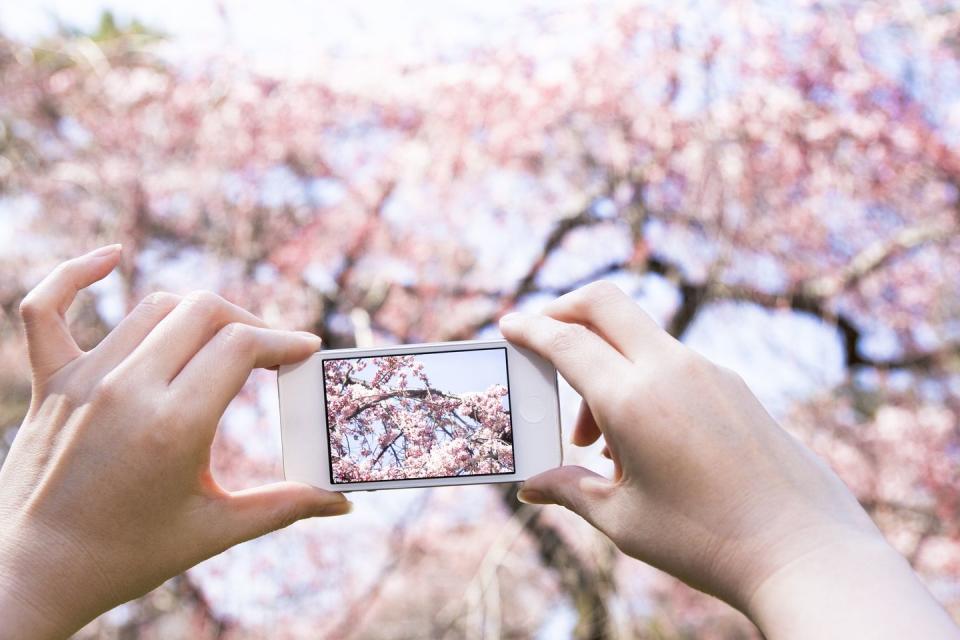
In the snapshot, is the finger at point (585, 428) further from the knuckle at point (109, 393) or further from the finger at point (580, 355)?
the knuckle at point (109, 393)

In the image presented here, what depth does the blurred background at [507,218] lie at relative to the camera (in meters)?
2.89

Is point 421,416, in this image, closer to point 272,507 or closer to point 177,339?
point 272,507

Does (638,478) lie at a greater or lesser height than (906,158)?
lesser

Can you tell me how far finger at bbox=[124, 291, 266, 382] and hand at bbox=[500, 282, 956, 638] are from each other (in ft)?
1.20

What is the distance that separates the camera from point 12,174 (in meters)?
3.17

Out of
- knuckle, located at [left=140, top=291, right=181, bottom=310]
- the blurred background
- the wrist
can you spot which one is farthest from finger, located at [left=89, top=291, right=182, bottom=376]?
the blurred background

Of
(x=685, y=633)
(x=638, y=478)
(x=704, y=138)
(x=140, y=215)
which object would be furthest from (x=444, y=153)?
(x=638, y=478)

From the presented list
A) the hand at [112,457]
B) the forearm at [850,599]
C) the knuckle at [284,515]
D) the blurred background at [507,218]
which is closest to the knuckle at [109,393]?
the hand at [112,457]

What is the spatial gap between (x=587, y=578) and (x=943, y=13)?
255 cm

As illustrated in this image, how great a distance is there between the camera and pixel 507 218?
304 cm

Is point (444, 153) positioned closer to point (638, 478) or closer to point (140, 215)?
point (140, 215)

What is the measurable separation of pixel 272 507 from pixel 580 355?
40cm

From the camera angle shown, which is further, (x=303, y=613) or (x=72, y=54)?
(x=72, y=54)

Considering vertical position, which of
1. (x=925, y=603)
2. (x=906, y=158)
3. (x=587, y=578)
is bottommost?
(x=587, y=578)
